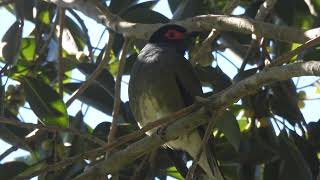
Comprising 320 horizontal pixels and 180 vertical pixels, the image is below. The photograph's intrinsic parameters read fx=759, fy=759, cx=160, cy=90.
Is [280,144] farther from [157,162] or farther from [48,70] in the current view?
[48,70]

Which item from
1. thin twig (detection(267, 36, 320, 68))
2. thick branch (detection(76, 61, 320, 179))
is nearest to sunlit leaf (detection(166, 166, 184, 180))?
thick branch (detection(76, 61, 320, 179))

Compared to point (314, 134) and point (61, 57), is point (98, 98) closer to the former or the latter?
point (61, 57)

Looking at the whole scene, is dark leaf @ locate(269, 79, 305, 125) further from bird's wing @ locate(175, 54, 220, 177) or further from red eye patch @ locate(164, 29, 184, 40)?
red eye patch @ locate(164, 29, 184, 40)

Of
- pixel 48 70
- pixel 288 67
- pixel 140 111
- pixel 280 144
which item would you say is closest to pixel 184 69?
pixel 140 111

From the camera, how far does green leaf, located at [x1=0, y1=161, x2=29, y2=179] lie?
12.2 feet

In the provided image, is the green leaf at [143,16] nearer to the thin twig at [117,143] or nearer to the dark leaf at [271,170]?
the dark leaf at [271,170]

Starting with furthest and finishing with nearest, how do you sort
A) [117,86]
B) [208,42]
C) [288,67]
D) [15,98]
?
[15,98]
[208,42]
[117,86]
[288,67]

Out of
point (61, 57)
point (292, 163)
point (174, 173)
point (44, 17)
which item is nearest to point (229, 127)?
point (292, 163)

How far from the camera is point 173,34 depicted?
14.9 ft

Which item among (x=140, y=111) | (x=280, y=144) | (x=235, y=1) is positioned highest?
(x=235, y=1)

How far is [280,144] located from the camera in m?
3.75

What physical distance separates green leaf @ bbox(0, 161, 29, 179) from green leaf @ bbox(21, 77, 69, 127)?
0.26 m

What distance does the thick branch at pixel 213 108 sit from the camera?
2553 mm

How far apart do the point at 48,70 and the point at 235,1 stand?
1.34 meters
